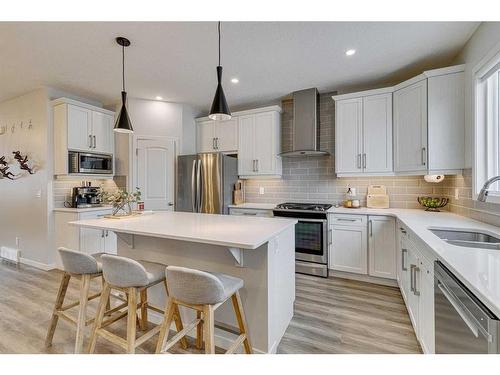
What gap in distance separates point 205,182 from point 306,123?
181cm

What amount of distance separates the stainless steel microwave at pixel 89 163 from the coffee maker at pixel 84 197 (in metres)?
0.30

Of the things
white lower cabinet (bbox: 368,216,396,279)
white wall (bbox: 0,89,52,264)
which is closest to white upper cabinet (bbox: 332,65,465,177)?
white lower cabinet (bbox: 368,216,396,279)

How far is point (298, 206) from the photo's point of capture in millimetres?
3482

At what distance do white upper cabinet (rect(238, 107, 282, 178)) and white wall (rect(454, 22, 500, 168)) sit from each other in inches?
90.2

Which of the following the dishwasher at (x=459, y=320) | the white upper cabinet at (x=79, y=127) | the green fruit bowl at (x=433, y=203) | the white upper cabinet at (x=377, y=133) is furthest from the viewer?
the white upper cabinet at (x=79, y=127)

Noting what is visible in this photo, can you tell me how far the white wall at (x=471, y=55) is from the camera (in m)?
1.95

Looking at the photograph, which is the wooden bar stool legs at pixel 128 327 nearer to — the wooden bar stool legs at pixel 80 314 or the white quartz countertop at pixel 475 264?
the wooden bar stool legs at pixel 80 314

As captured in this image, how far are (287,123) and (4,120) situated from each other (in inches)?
190

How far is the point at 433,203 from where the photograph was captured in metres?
3.02

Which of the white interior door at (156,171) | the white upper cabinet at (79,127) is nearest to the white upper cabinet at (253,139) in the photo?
the white interior door at (156,171)

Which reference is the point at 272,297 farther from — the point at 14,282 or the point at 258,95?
the point at 14,282

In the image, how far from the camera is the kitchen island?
1.66 m

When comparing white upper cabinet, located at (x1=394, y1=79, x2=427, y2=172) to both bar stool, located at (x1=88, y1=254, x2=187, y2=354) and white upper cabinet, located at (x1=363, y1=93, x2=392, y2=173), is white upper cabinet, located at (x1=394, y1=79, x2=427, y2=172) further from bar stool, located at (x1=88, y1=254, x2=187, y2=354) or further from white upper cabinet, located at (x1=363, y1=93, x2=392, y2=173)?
bar stool, located at (x1=88, y1=254, x2=187, y2=354)
